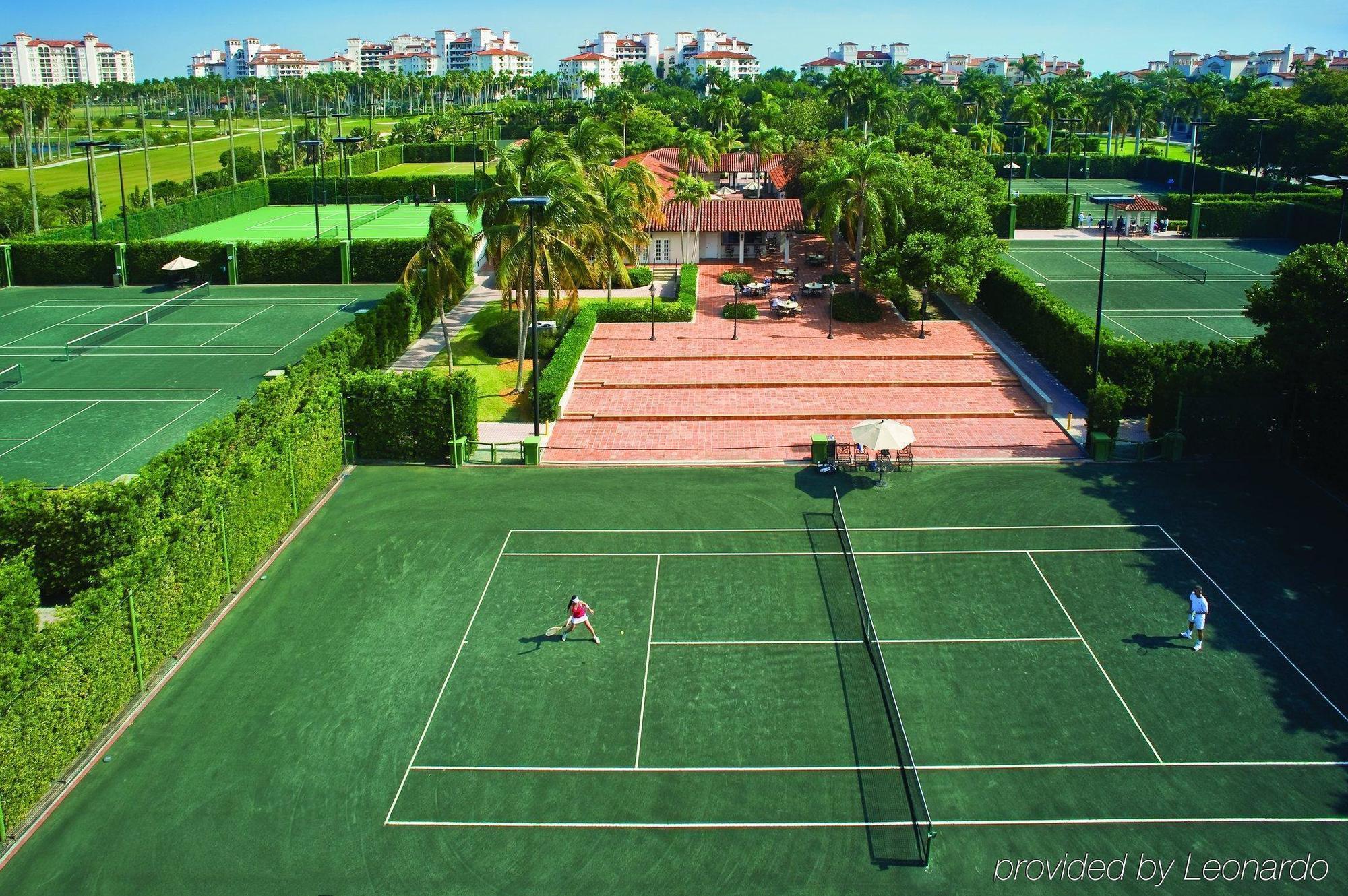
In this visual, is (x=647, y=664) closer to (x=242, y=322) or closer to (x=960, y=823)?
(x=960, y=823)

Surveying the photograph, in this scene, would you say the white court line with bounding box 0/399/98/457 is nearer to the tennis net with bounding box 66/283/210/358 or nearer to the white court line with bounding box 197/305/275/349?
the tennis net with bounding box 66/283/210/358

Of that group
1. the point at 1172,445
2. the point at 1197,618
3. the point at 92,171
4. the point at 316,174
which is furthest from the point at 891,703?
the point at 316,174

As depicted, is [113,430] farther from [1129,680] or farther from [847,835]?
[1129,680]

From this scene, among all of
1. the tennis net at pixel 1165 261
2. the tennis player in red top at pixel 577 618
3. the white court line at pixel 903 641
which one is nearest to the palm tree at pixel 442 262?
the tennis player in red top at pixel 577 618

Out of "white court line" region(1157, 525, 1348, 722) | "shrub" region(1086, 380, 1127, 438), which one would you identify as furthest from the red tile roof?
"white court line" region(1157, 525, 1348, 722)

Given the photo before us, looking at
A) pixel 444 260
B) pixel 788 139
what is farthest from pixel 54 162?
pixel 444 260

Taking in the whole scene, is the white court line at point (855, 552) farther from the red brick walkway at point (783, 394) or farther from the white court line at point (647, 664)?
the red brick walkway at point (783, 394)
